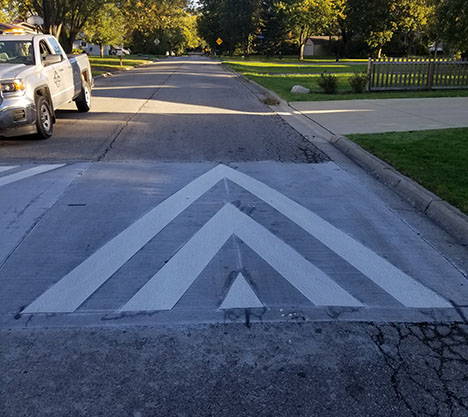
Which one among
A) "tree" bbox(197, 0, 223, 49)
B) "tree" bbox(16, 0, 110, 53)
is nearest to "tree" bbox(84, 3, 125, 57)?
"tree" bbox(16, 0, 110, 53)

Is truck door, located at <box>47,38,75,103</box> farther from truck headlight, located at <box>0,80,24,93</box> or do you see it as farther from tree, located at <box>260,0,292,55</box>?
tree, located at <box>260,0,292,55</box>

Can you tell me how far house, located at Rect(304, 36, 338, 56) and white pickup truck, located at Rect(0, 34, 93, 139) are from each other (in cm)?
7560

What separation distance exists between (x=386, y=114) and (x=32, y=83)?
343 inches

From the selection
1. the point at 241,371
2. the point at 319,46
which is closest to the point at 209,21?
the point at 319,46

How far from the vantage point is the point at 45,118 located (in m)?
9.53

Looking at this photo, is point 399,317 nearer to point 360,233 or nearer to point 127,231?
point 360,233

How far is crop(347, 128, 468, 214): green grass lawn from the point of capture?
5.91 m

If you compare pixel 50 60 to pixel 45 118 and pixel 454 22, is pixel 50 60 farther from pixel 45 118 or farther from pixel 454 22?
pixel 454 22

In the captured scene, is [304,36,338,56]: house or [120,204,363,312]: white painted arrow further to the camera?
[304,36,338,56]: house

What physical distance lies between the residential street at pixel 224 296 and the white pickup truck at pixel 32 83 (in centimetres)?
193

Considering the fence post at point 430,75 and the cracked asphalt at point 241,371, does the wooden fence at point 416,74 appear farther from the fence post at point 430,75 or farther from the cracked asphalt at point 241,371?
the cracked asphalt at point 241,371

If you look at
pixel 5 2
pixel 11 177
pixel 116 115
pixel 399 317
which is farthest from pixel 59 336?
pixel 5 2

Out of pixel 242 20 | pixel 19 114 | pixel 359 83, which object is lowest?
pixel 359 83

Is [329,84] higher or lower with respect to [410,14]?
lower
